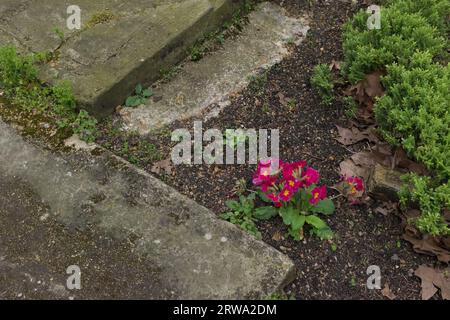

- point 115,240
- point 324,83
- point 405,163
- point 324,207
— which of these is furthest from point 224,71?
point 115,240

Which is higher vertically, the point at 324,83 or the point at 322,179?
the point at 324,83

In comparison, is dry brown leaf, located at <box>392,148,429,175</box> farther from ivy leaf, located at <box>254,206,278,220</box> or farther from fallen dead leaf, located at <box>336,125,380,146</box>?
ivy leaf, located at <box>254,206,278,220</box>

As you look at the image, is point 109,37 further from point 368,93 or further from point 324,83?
point 368,93

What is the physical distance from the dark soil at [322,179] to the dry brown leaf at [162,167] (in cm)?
3

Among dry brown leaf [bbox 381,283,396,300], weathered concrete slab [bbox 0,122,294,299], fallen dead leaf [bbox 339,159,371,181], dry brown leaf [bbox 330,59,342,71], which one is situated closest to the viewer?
weathered concrete slab [bbox 0,122,294,299]

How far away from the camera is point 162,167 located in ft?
11.1

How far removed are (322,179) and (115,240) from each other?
140cm

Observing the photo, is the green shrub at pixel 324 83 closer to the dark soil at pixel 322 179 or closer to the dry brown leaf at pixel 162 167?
the dark soil at pixel 322 179

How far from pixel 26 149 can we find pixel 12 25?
4.18ft

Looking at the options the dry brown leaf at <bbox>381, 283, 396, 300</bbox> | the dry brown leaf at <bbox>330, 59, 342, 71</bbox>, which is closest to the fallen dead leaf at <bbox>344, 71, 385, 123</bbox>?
the dry brown leaf at <bbox>330, 59, 342, 71</bbox>

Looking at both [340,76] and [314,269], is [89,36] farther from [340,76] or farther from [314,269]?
[314,269]

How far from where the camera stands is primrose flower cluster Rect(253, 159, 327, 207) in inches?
117

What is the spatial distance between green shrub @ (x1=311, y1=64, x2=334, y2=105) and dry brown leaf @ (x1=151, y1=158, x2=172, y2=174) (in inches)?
50.2

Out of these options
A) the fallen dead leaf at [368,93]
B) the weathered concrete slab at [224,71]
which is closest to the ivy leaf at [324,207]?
the fallen dead leaf at [368,93]
